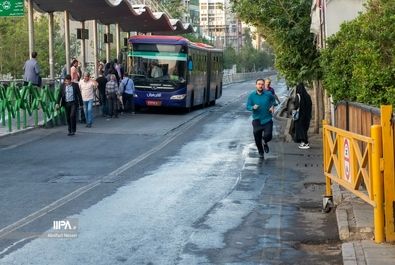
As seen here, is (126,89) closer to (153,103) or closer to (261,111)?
(153,103)

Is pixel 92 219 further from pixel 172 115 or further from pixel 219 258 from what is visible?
pixel 172 115

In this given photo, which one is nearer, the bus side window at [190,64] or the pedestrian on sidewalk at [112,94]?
the pedestrian on sidewalk at [112,94]

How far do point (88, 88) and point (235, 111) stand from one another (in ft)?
38.6

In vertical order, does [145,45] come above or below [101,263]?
above

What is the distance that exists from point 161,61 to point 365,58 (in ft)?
66.4

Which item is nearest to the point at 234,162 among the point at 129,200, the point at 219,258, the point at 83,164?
the point at 83,164

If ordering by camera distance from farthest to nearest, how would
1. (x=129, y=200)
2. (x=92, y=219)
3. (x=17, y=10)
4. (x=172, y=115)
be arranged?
(x=172, y=115) → (x=17, y=10) → (x=129, y=200) → (x=92, y=219)

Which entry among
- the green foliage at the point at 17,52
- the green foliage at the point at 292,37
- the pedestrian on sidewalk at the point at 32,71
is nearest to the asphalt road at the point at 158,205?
the green foliage at the point at 292,37

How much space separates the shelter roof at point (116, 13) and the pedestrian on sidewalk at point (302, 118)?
11.6 meters

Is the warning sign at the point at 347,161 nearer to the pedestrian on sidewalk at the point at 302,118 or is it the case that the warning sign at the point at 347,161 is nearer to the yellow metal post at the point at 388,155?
the yellow metal post at the point at 388,155

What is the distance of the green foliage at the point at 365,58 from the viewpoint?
39.1 feet

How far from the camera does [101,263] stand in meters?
7.61

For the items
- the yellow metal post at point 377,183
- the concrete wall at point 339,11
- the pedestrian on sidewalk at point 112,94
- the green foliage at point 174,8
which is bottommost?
the yellow metal post at point 377,183

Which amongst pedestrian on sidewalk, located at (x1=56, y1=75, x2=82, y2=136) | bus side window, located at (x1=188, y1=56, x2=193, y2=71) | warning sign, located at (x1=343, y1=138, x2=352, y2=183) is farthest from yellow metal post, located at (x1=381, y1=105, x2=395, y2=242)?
bus side window, located at (x1=188, y1=56, x2=193, y2=71)
